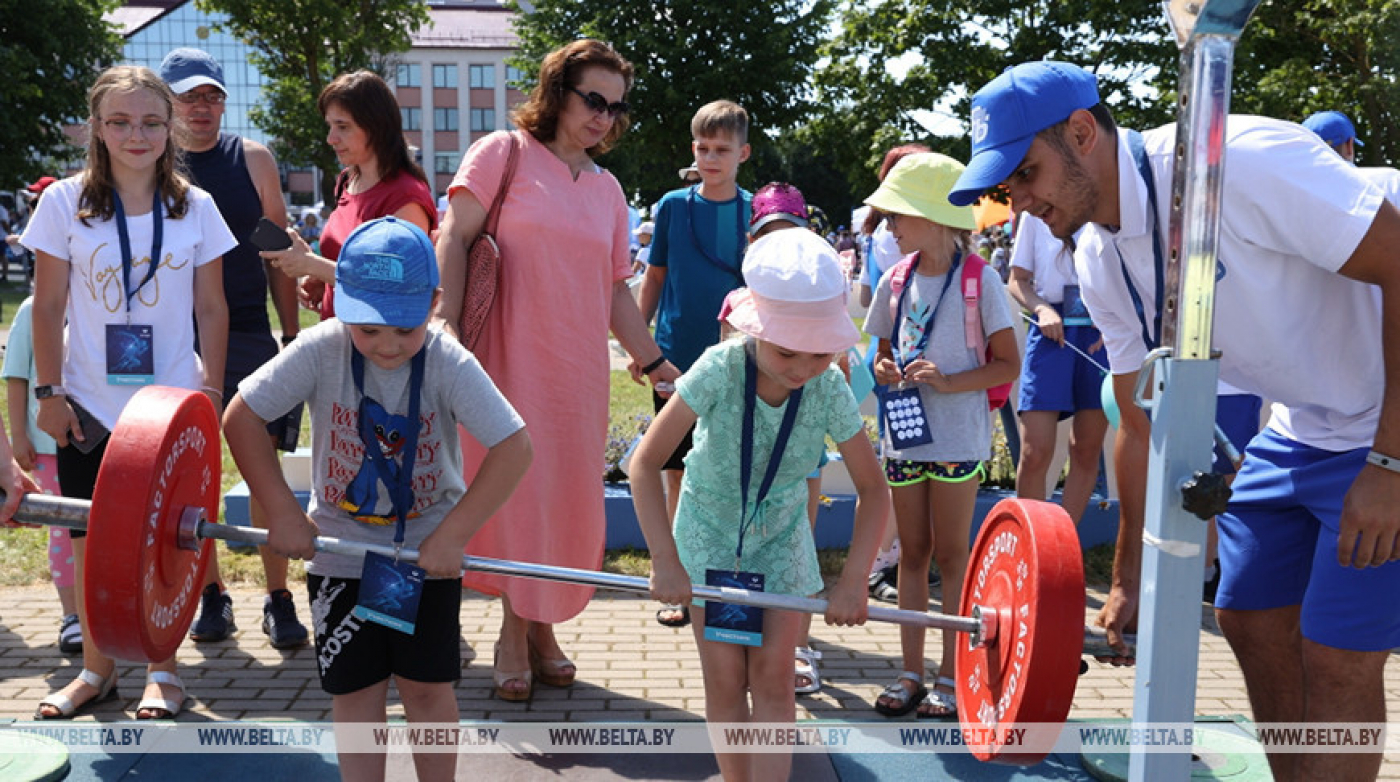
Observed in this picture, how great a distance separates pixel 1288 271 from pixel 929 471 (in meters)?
1.84

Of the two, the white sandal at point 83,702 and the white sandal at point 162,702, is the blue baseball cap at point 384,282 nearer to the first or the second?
the white sandal at point 162,702

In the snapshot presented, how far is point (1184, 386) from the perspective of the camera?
7.29ft

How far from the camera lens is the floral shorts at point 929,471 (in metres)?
4.42

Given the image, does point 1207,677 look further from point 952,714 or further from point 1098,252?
point 1098,252

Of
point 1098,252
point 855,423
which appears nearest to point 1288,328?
point 1098,252

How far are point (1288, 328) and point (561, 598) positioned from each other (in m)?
2.59

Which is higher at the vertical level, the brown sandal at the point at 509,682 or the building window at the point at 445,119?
the building window at the point at 445,119

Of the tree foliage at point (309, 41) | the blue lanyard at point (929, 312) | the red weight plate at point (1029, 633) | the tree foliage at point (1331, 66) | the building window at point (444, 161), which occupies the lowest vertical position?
the red weight plate at point (1029, 633)

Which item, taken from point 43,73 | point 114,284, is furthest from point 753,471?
point 43,73

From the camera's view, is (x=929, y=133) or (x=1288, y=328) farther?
(x=929, y=133)

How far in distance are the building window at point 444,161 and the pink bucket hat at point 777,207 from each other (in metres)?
96.9

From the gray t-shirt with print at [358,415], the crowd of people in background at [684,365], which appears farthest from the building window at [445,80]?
the gray t-shirt with print at [358,415]

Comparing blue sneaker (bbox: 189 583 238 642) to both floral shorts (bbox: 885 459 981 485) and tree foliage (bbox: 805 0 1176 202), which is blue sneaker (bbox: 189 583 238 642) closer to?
floral shorts (bbox: 885 459 981 485)

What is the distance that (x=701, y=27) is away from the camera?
32.7 m
